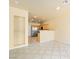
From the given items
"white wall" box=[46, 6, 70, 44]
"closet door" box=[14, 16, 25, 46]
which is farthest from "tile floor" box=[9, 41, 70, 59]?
"white wall" box=[46, 6, 70, 44]

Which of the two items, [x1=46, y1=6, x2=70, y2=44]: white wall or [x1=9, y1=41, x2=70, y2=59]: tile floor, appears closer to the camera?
[x1=9, y1=41, x2=70, y2=59]: tile floor

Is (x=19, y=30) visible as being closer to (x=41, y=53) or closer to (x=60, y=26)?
(x=41, y=53)

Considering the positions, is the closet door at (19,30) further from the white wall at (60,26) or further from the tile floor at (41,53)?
the white wall at (60,26)

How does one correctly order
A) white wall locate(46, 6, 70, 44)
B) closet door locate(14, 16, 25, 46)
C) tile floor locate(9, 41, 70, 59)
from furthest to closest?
white wall locate(46, 6, 70, 44)
closet door locate(14, 16, 25, 46)
tile floor locate(9, 41, 70, 59)

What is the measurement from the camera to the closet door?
6845 mm

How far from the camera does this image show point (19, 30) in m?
7.15

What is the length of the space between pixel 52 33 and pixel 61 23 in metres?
2.03

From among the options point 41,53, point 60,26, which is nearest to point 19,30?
point 41,53

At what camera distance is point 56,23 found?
10820 mm

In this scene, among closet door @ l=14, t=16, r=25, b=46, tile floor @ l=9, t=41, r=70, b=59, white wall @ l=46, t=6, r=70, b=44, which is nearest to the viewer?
tile floor @ l=9, t=41, r=70, b=59

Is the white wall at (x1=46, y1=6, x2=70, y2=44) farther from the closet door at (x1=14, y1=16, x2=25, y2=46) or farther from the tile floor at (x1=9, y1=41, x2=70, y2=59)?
the closet door at (x1=14, y1=16, x2=25, y2=46)
